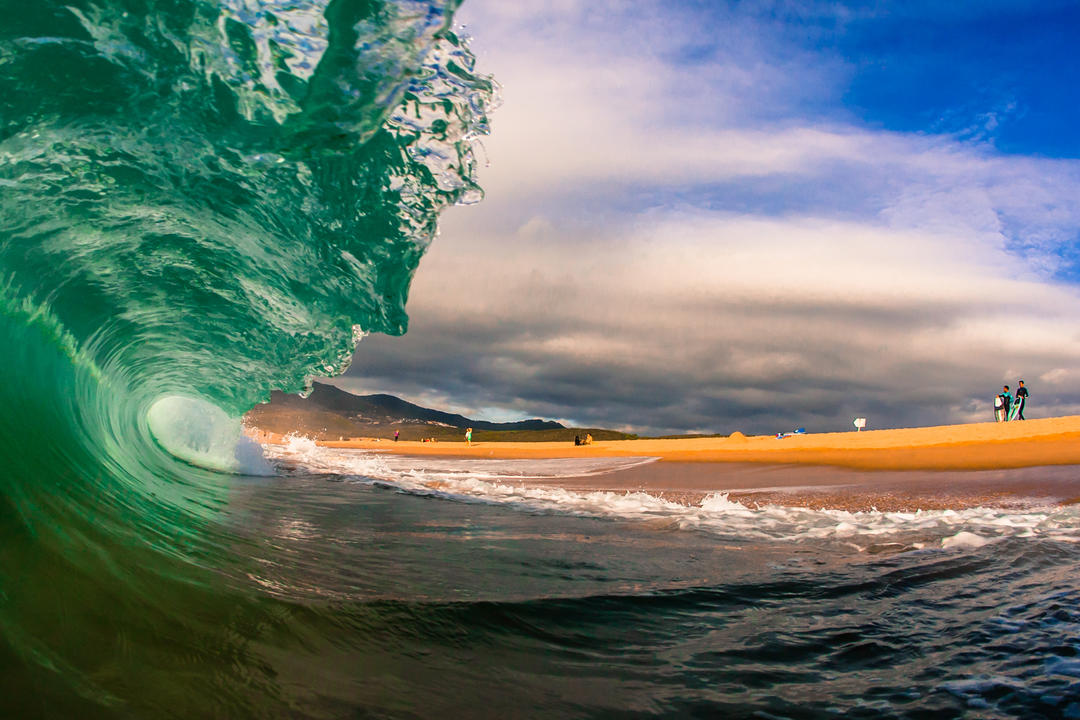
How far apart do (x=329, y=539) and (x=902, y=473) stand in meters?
14.5

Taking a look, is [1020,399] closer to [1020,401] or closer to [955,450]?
[1020,401]

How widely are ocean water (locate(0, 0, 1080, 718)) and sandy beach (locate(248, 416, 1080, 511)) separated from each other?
232cm

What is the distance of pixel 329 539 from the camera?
5.60 metres

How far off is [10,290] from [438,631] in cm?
604

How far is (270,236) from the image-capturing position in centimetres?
607

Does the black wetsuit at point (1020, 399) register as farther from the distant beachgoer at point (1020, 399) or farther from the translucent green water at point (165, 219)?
the translucent green water at point (165, 219)

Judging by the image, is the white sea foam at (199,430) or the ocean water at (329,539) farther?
the white sea foam at (199,430)

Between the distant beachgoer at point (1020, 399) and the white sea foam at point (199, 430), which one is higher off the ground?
the distant beachgoer at point (1020, 399)

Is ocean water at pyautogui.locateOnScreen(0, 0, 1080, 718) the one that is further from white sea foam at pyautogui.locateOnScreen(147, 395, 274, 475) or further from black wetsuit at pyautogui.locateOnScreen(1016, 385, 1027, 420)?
black wetsuit at pyautogui.locateOnScreen(1016, 385, 1027, 420)

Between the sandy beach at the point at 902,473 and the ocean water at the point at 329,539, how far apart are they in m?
2.32

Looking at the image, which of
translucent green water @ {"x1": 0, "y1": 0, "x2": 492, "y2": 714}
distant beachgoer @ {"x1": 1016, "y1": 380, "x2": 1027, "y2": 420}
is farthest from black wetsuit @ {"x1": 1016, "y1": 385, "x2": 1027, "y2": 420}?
translucent green water @ {"x1": 0, "y1": 0, "x2": 492, "y2": 714}

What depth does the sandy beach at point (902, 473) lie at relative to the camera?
10625mm

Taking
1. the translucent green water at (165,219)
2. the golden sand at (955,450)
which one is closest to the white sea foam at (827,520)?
the translucent green water at (165,219)

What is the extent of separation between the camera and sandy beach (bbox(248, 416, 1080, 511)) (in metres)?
10.6
